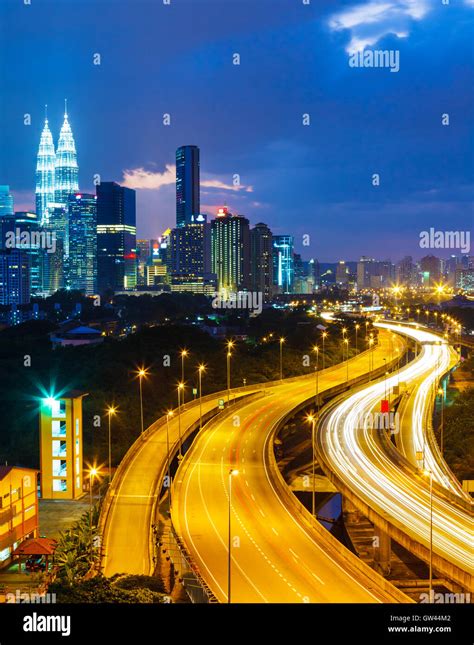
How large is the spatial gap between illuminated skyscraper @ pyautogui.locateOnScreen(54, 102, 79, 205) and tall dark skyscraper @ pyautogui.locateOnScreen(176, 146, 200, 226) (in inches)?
885

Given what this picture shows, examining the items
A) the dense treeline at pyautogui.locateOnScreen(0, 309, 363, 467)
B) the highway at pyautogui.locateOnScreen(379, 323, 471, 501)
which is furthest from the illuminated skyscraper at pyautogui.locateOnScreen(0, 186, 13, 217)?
the highway at pyautogui.locateOnScreen(379, 323, 471, 501)

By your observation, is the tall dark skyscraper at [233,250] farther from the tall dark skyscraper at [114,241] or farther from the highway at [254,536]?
the highway at [254,536]

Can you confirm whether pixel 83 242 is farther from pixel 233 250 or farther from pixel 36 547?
pixel 36 547

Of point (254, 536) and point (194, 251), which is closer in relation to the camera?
point (254, 536)

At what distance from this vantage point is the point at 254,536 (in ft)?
33.7

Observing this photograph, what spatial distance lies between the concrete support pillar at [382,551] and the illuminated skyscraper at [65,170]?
4995 inches

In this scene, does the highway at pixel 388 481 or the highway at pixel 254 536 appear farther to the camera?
the highway at pixel 388 481

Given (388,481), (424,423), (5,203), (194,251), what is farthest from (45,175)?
(388,481)

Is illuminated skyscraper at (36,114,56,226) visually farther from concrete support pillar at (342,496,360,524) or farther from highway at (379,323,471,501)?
concrete support pillar at (342,496,360,524)

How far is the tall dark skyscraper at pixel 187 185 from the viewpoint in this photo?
14262 cm

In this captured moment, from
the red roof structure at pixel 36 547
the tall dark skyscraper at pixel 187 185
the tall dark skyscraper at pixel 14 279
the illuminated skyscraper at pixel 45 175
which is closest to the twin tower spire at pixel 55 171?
the illuminated skyscraper at pixel 45 175

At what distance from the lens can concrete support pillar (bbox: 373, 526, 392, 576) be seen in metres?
13.4

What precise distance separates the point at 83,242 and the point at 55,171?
895 inches
